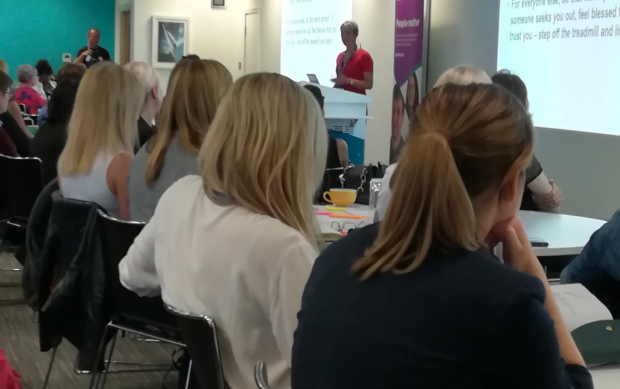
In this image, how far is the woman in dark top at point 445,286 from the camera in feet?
3.65

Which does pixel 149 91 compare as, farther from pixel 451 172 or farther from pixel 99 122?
pixel 451 172

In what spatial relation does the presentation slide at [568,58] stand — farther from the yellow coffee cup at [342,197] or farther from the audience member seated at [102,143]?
the audience member seated at [102,143]

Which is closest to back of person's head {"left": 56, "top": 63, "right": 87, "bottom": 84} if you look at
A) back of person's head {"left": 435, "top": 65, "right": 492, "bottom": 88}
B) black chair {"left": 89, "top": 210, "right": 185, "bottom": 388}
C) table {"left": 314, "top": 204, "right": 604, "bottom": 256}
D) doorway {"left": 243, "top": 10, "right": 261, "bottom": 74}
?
table {"left": 314, "top": 204, "right": 604, "bottom": 256}

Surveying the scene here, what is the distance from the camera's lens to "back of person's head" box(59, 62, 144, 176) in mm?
3098

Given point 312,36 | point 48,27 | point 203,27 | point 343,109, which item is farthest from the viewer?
point 48,27

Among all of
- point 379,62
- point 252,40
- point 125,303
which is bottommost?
point 125,303

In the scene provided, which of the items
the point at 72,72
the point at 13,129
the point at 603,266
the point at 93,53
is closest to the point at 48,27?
the point at 93,53

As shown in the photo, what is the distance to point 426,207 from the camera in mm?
1168

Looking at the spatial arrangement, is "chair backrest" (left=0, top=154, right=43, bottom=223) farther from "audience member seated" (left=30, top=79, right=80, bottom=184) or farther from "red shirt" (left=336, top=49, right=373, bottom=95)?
"red shirt" (left=336, top=49, right=373, bottom=95)

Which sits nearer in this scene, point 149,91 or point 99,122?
point 99,122

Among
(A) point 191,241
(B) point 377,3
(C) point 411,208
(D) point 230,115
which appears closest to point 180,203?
(A) point 191,241

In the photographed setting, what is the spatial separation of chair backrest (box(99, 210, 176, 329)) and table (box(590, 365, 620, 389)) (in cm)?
141

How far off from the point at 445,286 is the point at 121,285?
66.5 inches

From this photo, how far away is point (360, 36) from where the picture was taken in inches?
344
